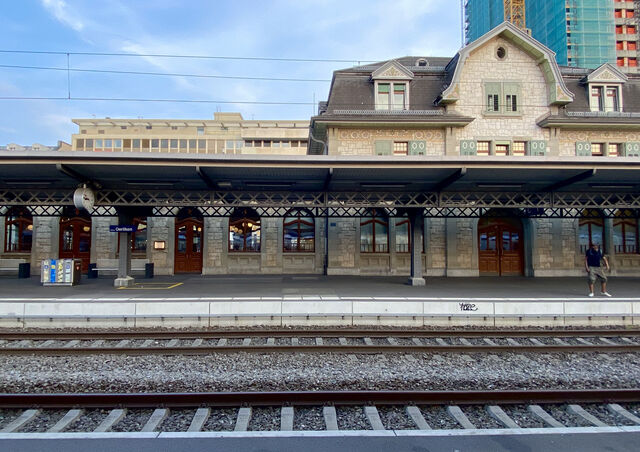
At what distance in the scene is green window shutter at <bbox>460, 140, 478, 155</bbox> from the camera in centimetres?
1930

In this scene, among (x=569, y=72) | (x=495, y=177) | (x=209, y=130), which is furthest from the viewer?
(x=209, y=130)

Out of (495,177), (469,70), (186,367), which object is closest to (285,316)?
(186,367)

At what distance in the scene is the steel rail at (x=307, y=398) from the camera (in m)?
4.66

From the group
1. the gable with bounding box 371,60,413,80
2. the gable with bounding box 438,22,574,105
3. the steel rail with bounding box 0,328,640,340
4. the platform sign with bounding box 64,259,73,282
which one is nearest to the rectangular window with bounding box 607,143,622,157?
the gable with bounding box 438,22,574,105

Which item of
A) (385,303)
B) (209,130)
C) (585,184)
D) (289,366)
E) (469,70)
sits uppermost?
(209,130)

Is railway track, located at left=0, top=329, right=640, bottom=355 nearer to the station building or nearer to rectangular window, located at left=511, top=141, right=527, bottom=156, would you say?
the station building

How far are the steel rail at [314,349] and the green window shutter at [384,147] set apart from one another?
13.8 m

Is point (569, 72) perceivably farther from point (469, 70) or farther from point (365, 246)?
point (365, 246)

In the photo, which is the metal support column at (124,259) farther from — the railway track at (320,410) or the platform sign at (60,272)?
the railway track at (320,410)

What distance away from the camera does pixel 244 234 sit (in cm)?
2003

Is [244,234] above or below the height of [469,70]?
below

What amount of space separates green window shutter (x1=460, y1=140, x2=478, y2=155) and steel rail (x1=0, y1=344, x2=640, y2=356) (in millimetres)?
13739

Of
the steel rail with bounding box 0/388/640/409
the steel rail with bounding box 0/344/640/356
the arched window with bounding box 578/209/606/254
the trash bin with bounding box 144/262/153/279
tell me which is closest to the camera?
the steel rail with bounding box 0/388/640/409

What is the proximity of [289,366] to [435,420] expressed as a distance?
2865 millimetres
